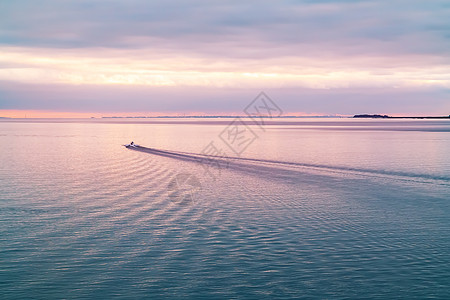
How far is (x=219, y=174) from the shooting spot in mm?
38875

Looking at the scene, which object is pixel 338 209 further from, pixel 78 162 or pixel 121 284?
pixel 78 162

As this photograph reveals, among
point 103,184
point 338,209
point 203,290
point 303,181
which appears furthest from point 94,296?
point 303,181

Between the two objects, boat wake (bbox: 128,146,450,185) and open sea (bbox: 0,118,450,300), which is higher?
boat wake (bbox: 128,146,450,185)

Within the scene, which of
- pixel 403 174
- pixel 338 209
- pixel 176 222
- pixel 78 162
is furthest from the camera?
pixel 78 162

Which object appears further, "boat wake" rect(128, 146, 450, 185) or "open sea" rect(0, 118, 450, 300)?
"boat wake" rect(128, 146, 450, 185)

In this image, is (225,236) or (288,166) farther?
(288,166)

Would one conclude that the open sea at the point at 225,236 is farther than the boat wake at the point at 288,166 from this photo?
No

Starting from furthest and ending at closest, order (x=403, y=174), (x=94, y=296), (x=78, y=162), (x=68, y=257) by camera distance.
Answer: (x=78, y=162) → (x=403, y=174) → (x=68, y=257) → (x=94, y=296)

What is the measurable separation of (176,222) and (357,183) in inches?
644

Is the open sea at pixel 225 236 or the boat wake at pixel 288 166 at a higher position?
the boat wake at pixel 288 166

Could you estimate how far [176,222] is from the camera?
21.5 metres

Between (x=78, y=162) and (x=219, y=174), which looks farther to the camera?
(x=78, y=162)

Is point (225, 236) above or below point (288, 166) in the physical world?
below

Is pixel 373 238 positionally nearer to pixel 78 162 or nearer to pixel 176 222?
pixel 176 222
